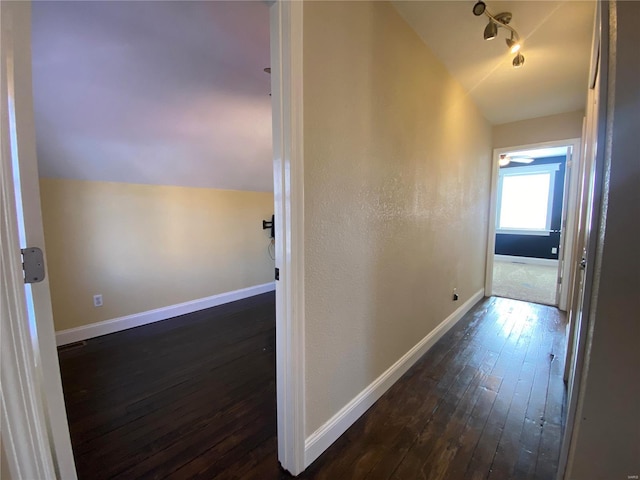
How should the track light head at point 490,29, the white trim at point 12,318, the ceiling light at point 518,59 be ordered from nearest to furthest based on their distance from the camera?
1. the white trim at point 12,318
2. the track light head at point 490,29
3. the ceiling light at point 518,59

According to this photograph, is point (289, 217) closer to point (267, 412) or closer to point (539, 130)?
point (267, 412)

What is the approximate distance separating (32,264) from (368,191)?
4.42ft

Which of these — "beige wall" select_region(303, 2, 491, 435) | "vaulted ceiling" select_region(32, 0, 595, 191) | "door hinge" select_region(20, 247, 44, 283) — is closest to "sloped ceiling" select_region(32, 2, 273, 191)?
"vaulted ceiling" select_region(32, 0, 595, 191)

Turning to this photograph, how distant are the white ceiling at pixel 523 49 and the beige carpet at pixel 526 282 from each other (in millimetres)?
2488

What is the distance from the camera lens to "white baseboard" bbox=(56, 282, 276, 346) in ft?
8.18

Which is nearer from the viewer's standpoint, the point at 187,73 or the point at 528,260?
the point at 187,73

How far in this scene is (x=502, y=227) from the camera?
7121 mm

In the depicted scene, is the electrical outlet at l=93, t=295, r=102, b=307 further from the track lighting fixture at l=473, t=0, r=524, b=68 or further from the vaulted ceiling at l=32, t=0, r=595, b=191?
the track lighting fixture at l=473, t=0, r=524, b=68

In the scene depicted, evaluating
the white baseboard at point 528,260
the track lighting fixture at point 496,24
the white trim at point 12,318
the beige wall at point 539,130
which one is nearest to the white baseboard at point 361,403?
the white trim at point 12,318

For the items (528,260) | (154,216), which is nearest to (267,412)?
(154,216)

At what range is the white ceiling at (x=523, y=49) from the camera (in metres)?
1.64

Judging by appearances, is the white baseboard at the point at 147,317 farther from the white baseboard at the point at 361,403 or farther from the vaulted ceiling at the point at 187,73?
the white baseboard at the point at 361,403

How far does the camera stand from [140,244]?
9.44ft

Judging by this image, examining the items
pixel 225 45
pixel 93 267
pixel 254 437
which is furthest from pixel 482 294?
pixel 93 267
